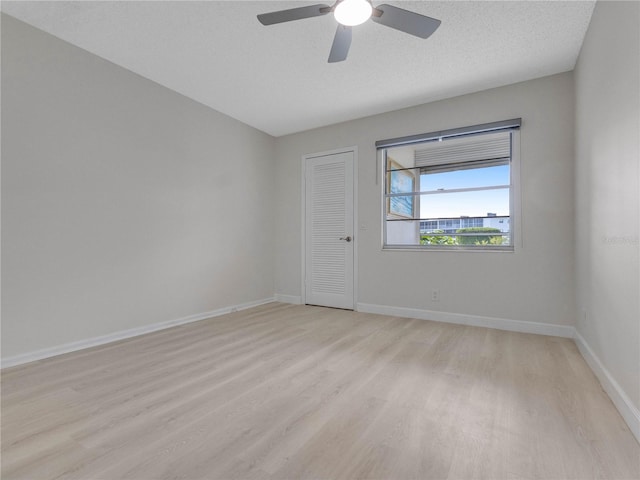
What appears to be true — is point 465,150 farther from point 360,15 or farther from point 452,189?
point 360,15

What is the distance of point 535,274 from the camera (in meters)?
3.19

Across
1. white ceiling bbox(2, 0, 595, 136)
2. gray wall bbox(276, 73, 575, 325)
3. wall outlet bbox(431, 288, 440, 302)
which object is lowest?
wall outlet bbox(431, 288, 440, 302)

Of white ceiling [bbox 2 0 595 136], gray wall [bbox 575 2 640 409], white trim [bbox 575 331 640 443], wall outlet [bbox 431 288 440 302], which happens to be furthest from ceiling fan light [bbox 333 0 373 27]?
wall outlet [bbox 431 288 440 302]

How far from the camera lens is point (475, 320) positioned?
345 centimetres

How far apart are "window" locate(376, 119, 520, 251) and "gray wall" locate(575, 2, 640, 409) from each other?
790 mm

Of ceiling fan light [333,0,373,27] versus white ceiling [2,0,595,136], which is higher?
white ceiling [2,0,595,136]

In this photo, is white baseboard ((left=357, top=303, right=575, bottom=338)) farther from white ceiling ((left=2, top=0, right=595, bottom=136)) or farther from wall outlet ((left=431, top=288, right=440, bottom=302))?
white ceiling ((left=2, top=0, right=595, bottom=136))

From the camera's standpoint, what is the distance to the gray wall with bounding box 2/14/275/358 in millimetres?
2361

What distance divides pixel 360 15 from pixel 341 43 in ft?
0.98

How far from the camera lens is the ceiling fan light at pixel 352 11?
5.96 ft

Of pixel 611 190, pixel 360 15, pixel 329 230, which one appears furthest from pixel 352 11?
pixel 329 230

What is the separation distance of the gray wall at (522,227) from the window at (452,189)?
130 millimetres

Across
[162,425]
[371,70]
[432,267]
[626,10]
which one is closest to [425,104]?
[371,70]

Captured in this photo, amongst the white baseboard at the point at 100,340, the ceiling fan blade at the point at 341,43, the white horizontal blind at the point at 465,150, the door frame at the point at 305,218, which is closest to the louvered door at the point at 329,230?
the door frame at the point at 305,218
